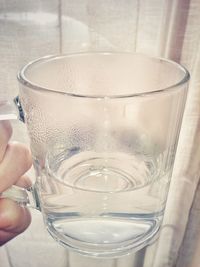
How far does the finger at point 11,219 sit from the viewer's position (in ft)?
1.78

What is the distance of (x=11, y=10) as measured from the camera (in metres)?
0.57

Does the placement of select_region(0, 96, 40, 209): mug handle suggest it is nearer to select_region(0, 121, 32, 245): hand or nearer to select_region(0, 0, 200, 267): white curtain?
select_region(0, 121, 32, 245): hand

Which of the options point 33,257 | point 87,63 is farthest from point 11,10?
point 33,257

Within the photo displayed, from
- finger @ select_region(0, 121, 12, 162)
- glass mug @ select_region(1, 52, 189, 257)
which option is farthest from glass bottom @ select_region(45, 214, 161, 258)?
finger @ select_region(0, 121, 12, 162)

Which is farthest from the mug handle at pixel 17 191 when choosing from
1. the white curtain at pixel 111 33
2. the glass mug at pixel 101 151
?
the white curtain at pixel 111 33

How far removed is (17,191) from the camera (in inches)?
20.7

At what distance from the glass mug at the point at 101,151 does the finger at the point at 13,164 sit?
0.11 ft

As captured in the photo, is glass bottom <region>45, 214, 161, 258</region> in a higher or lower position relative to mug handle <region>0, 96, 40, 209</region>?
lower

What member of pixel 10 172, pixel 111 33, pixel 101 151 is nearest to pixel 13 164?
pixel 10 172

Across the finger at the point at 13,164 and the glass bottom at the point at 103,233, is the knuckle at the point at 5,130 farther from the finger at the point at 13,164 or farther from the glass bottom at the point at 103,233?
the glass bottom at the point at 103,233

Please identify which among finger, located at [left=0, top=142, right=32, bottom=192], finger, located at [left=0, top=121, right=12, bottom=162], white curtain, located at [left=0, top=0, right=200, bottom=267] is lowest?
finger, located at [left=0, top=142, right=32, bottom=192]

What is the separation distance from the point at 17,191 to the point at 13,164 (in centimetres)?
6

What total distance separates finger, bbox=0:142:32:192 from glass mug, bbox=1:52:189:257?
0.03 meters

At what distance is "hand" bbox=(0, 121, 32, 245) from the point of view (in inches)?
21.4
